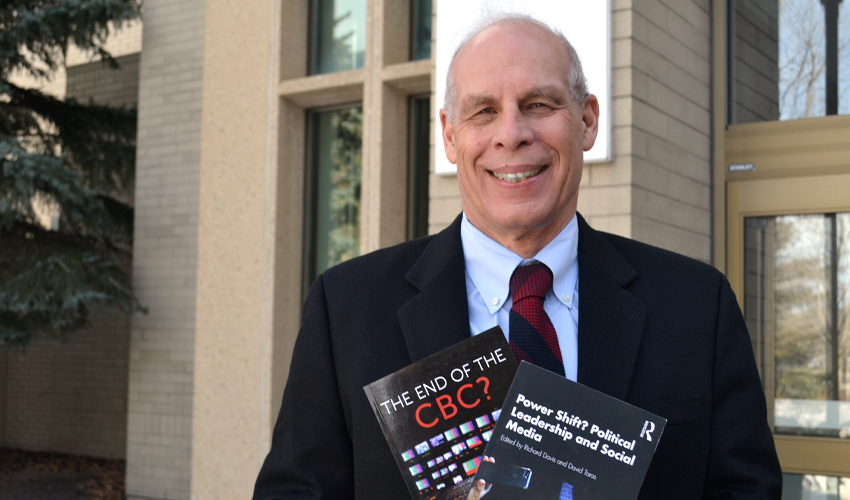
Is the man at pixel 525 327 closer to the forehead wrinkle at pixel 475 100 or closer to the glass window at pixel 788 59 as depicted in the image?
the forehead wrinkle at pixel 475 100

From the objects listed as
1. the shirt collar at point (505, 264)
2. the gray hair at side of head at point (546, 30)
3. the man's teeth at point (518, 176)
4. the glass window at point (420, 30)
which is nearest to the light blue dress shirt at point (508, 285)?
the shirt collar at point (505, 264)

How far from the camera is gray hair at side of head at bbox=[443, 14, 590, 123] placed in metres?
1.79

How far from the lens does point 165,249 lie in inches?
340

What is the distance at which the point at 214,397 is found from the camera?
6.13 metres

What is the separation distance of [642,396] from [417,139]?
→ 14.2ft

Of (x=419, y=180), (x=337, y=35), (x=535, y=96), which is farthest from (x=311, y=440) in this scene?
(x=337, y=35)

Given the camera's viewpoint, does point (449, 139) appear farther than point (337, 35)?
No

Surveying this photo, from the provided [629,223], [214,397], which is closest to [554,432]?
[629,223]

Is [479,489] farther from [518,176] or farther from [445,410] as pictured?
[518,176]

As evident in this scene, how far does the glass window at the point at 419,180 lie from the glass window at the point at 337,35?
2.47 feet

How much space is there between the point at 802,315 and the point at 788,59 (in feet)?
4.71

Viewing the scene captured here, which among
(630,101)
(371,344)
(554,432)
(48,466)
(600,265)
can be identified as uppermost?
(630,101)

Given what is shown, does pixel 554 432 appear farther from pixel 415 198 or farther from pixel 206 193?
pixel 206 193

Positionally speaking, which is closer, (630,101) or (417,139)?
(630,101)
